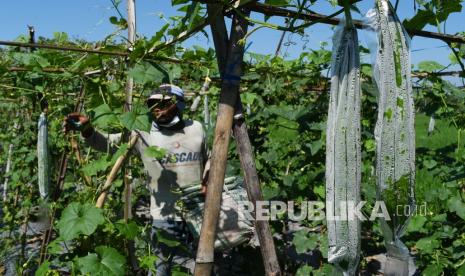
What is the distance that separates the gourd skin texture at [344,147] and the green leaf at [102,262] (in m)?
1.09

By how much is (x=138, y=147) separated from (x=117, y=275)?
38.5 inches

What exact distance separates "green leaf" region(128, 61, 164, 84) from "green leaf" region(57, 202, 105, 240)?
619 mm

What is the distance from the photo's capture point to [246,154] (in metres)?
1.74

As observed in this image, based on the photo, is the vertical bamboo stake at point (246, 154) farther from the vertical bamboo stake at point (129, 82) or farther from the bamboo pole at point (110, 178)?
the bamboo pole at point (110, 178)

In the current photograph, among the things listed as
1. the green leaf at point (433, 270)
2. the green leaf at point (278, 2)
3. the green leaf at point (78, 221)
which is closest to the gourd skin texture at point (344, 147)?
the green leaf at point (278, 2)

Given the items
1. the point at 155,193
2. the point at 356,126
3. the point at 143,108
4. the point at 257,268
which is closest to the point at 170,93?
the point at 155,193

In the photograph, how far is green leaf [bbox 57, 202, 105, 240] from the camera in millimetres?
2049

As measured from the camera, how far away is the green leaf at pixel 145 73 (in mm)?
1861

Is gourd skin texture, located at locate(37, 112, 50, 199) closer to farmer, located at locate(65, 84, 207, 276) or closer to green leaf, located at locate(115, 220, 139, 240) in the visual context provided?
green leaf, located at locate(115, 220, 139, 240)

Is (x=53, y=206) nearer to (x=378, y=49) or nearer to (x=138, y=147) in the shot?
(x=138, y=147)

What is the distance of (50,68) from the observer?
8.00 ft

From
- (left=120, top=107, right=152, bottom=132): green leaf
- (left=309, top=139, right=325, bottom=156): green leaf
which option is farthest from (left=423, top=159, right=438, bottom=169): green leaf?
(left=120, top=107, right=152, bottom=132): green leaf

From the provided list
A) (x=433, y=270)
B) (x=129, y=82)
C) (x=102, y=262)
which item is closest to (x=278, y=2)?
(x=129, y=82)

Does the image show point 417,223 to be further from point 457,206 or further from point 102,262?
point 102,262
